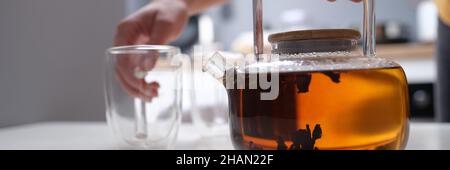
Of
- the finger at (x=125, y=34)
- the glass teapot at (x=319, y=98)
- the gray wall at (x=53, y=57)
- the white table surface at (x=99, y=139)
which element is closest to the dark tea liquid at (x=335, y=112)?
the glass teapot at (x=319, y=98)

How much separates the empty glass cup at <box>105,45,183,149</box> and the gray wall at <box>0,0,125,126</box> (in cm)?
37

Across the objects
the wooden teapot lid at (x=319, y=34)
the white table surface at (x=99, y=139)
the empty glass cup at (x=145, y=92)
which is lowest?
the white table surface at (x=99, y=139)

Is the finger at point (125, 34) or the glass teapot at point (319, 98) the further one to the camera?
the finger at point (125, 34)

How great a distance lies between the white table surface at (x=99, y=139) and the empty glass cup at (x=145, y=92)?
0.08ft

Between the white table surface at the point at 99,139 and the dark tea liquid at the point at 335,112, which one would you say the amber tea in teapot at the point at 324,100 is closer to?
the dark tea liquid at the point at 335,112

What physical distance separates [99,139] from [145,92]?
0.10 meters

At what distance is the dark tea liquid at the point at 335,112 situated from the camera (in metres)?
0.33

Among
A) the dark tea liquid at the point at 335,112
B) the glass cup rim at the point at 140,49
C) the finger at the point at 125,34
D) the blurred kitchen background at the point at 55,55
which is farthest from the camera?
the blurred kitchen background at the point at 55,55

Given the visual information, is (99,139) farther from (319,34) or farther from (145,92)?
(319,34)

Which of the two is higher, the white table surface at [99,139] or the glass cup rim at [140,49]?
the glass cup rim at [140,49]

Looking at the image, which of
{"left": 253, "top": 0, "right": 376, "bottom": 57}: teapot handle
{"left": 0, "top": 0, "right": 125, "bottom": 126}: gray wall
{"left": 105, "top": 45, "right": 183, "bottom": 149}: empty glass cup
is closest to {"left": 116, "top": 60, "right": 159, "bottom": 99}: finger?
{"left": 105, "top": 45, "right": 183, "bottom": 149}: empty glass cup

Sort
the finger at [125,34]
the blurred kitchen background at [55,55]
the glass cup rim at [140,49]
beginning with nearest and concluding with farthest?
the glass cup rim at [140,49]
the finger at [125,34]
the blurred kitchen background at [55,55]

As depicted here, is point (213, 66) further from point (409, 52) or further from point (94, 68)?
point (409, 52)

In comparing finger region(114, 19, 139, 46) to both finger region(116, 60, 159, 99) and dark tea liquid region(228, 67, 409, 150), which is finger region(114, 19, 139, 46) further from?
dark tea liquid region(228, 67, 409, 150)
